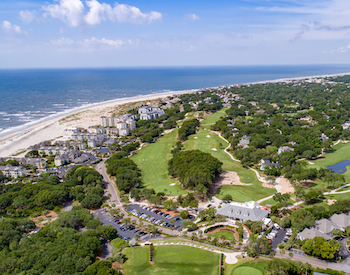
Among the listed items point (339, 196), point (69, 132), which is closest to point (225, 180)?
point (339, 196)

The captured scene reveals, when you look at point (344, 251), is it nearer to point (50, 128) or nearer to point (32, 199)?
point (32, 199)

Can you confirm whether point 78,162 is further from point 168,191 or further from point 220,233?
point 220,233

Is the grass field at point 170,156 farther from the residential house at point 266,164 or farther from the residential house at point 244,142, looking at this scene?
the residential house at point 244,142

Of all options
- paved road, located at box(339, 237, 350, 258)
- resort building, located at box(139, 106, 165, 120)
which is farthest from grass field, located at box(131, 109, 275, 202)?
resort building, located at box(139, 106, 165, 120)

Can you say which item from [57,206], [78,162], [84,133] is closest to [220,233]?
[57,206]

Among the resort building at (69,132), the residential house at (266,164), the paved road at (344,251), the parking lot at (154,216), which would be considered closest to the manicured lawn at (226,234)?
the parking lot at (154,216)

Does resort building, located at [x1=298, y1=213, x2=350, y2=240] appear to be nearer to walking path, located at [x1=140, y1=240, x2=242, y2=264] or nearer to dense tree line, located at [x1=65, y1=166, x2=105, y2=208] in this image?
walking path, located at [x1=140, y1=240, x2=242, y2=264]
